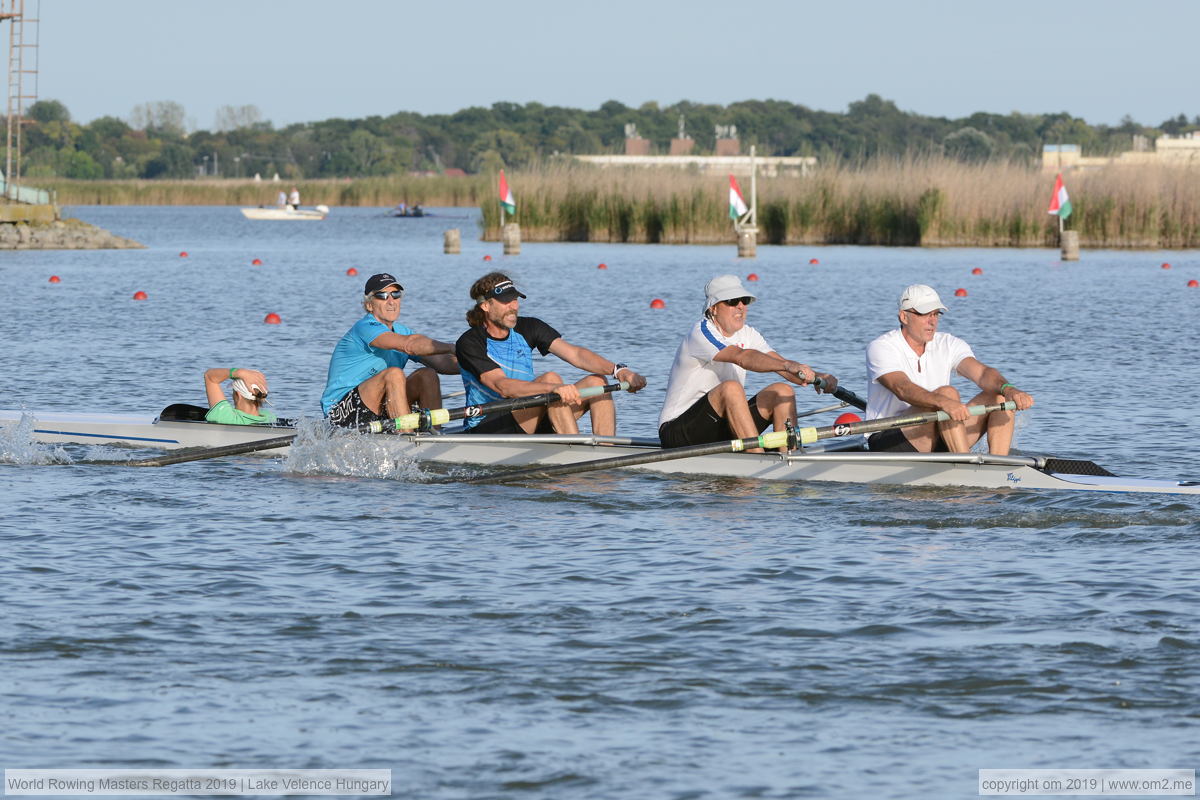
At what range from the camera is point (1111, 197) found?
40.3 m

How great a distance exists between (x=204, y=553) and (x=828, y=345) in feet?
45.7

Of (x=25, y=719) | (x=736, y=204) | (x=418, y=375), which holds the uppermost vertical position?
(x=736, y=204)

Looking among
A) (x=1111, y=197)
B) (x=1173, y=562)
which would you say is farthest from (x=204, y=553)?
(x=1111, y=197)

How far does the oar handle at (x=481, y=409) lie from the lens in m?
11.3

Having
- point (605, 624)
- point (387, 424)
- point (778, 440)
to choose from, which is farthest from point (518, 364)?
point (605, 624)

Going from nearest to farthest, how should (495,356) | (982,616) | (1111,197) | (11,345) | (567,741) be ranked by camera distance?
(567,741) < (982,616) < (495,356) < (11,345) < (1111,197)

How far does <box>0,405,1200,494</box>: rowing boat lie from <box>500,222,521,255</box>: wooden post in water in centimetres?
2903

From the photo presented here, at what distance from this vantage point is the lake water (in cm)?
593

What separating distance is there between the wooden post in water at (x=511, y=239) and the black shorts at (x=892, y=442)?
103 feet

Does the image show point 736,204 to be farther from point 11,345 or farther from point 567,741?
point 567,741

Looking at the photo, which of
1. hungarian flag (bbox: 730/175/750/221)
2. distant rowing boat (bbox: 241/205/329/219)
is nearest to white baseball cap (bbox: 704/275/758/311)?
hungarian flag (bbox: 730/175/750/221)

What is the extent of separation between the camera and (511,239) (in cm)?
4247

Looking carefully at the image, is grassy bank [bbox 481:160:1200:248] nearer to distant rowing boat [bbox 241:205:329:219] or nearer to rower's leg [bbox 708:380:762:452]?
rower's leg [bbox 708:380:762:452]

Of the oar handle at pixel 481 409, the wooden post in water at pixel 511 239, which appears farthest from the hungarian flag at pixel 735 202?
the oar handle at pixel 481 409
